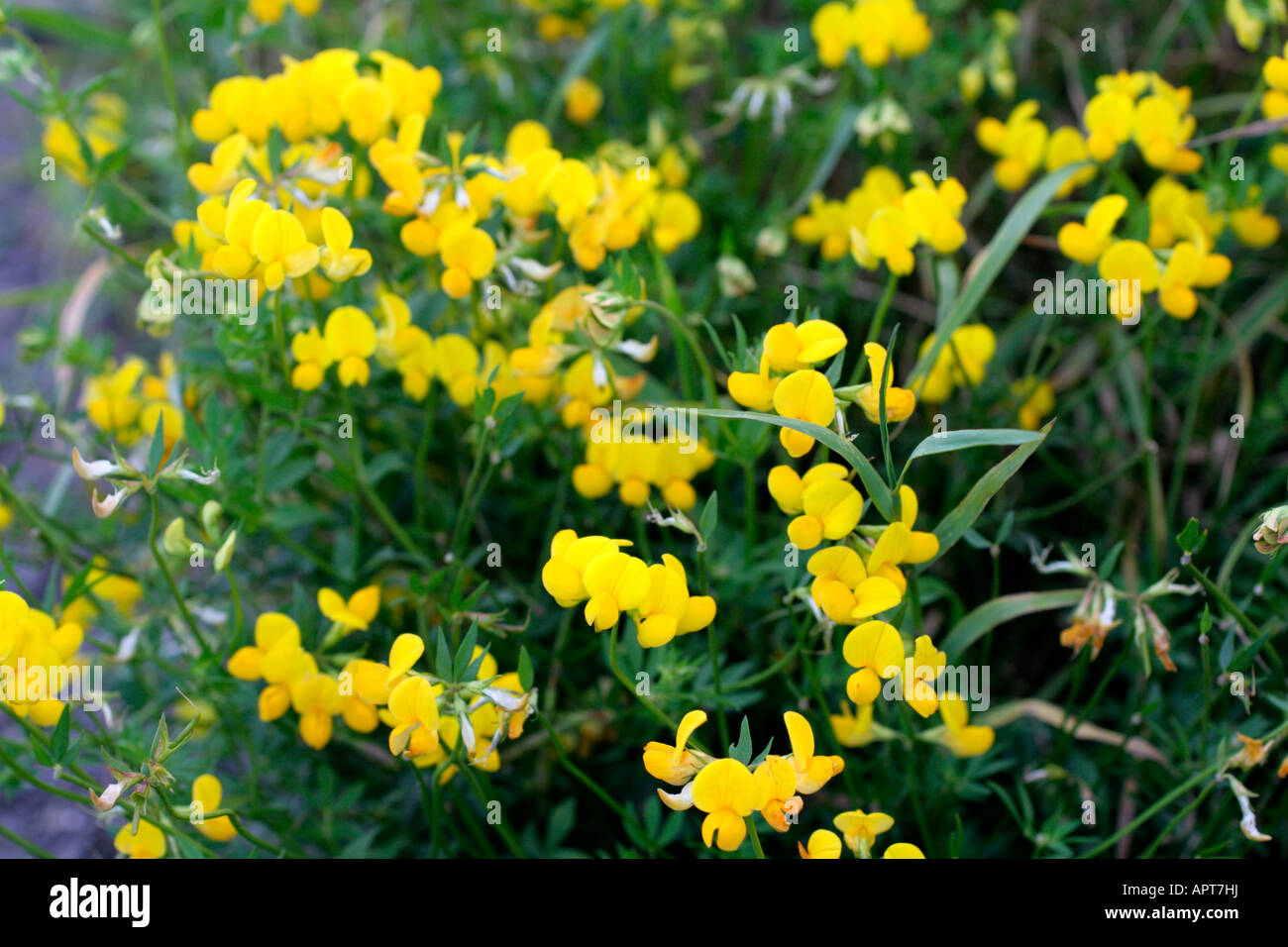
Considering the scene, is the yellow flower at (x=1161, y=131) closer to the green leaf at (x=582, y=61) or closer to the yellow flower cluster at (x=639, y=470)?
the yellow flower cluster at (x=639, y=470)

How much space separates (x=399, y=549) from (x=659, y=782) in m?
0.56

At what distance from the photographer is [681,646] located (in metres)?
1.69

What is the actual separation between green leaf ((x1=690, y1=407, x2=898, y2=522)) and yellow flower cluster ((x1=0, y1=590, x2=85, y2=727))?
2.69 ft

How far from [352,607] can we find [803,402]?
27.0 inches

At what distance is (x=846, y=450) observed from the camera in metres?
1.16

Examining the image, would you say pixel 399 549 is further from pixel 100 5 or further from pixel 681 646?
pixel 100 5

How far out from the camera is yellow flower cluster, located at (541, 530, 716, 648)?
1.12 metres

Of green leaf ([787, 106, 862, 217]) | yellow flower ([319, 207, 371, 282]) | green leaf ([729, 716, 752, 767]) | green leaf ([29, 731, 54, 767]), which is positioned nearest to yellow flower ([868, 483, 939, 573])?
green leaf ([729, 716, 752, 767])

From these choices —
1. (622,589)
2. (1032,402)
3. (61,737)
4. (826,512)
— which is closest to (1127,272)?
(1032,402)

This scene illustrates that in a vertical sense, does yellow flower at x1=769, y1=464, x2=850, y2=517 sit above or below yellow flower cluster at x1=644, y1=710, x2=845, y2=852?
above

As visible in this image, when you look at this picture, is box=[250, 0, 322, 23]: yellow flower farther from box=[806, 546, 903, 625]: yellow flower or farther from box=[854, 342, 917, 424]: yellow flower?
box=[806, 546, 903, 625]: yellow flower

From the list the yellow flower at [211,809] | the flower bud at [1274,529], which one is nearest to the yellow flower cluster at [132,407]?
the yellow flower at [211,809]

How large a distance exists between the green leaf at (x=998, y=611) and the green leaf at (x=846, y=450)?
0.35 m
